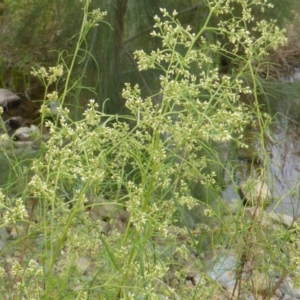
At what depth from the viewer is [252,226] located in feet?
4.15

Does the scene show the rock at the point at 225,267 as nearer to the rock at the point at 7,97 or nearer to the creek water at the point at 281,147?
the creek water at the point at 281,147

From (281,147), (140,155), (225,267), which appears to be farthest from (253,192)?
(281,147)

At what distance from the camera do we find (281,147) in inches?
155

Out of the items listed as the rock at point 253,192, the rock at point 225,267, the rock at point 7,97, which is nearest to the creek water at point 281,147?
the rock at point 225,267

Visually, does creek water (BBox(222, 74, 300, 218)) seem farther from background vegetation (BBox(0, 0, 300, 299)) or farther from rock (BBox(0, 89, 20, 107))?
rock (BBox(0, 89, 20, 107))

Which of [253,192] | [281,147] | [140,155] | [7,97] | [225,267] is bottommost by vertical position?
[7,97]

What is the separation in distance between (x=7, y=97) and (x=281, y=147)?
1.92m

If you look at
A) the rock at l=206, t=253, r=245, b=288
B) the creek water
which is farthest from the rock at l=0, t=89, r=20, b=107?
the rock at l=206, t=253, r=245, b=288

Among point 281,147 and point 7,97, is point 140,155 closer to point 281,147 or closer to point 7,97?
point 281,147

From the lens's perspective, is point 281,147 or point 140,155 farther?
point 281,147

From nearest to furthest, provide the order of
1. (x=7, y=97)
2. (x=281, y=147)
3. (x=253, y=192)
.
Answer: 1. (x=253, y=192)
2. (x=281, y=147)
3. (x=7, y=97)

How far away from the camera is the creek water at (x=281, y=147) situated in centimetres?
297

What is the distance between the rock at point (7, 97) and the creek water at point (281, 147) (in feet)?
5.44

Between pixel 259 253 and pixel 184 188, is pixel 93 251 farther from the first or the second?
pixel 259 253
